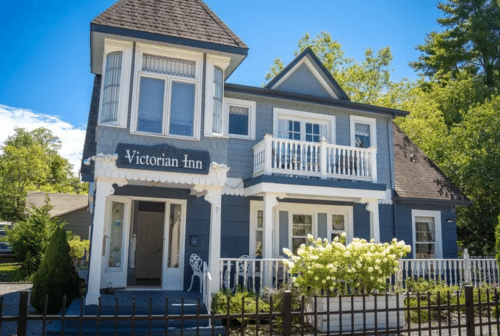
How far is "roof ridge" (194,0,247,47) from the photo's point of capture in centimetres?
1116

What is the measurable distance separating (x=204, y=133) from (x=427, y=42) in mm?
35316

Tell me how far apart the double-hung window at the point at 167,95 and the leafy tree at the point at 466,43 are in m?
29.9

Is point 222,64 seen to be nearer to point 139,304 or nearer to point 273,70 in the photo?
point 139,304

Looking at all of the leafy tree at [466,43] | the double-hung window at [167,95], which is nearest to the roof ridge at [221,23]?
the double-hung window at [167,95]

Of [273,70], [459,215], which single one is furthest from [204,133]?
[273,70]

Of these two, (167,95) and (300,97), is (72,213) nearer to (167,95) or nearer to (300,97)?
(300,97)

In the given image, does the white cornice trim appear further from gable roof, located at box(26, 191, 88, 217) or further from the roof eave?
gable roof, located at box(26, 191, 88, 217)

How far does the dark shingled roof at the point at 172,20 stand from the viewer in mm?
10328

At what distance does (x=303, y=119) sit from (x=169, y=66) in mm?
5232

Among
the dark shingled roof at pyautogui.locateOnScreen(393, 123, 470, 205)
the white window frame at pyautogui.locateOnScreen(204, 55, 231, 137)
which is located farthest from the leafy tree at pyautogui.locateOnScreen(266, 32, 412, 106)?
the white window frame at pyautogui.locateOnScreen(204, 55, 231, 137)

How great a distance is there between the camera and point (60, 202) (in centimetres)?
3309

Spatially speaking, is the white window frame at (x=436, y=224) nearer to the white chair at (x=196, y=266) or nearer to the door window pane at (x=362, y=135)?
the door window pane at (x=362, y=135)

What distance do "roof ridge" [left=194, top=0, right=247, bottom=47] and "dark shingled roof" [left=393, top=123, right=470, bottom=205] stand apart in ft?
24.9

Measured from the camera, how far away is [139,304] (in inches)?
372
